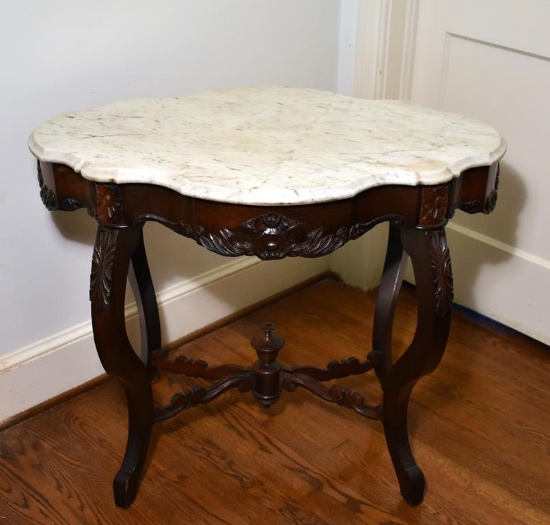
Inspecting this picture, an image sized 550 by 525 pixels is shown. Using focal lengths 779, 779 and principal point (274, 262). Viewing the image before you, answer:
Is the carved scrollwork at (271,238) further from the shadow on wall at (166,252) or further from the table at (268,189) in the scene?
the shadow on wall at (166,252)

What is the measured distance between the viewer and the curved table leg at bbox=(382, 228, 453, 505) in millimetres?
1302

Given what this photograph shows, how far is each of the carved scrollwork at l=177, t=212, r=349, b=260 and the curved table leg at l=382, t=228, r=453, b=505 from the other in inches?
6.0

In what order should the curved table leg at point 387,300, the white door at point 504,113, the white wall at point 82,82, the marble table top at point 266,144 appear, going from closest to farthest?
the marble table top at point 266,144
the white wall at point 82,82
the curved table leg at point 387,300
the white door at point 504,113

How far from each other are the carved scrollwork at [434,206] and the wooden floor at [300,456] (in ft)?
2.04

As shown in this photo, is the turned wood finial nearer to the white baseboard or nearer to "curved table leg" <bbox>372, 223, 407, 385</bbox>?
"curved table leg" <bbox>372, 223, 407, 385</bbox>

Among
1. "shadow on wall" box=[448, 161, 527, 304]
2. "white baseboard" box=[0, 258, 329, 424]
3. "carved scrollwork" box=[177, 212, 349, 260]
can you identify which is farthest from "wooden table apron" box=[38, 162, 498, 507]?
"shadow on wall" box=[448, 161, 527, 304]

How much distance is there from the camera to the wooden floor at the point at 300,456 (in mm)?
1542

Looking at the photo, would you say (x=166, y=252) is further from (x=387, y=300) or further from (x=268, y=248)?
(x=268, y=248)

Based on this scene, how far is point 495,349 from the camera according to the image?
6.74ft

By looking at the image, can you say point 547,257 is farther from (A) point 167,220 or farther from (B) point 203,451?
(A) point 167,220

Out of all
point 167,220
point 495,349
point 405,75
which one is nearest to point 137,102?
point 167,220

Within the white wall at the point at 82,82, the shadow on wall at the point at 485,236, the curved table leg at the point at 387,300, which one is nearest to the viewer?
the white wall at the point at 82,82

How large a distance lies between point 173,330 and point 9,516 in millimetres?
639

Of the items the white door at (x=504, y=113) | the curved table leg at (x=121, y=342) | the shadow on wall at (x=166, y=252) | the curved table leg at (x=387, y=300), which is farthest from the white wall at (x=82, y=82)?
the curved table leg at (x=387, y=300)
